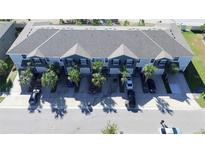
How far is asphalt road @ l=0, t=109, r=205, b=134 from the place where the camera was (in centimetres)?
3186

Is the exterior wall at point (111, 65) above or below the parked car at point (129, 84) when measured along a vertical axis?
above

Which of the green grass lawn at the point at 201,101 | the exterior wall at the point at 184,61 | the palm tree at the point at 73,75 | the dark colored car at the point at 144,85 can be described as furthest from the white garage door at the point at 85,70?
the green grass lawn at the point at 201,101

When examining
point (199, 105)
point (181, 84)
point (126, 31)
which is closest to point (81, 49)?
point (126, 31)

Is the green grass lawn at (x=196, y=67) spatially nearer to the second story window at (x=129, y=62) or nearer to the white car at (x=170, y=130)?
the white car at (x=170, y=130)

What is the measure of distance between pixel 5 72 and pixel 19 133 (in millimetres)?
13701

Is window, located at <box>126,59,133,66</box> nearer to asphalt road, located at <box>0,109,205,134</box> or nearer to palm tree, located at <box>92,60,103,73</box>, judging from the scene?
palm tree, located at <box>92,60,103,73</box>

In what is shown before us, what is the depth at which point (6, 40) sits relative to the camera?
146ft

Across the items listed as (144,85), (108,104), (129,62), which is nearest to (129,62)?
(129,62)

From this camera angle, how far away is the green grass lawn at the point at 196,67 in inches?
1545

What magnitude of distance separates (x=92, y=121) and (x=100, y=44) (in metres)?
13.9

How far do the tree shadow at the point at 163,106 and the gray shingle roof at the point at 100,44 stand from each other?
7789mm

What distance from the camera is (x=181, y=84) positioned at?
3897 centimetres

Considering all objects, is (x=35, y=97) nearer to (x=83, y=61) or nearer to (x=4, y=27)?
(x=83, y=61)

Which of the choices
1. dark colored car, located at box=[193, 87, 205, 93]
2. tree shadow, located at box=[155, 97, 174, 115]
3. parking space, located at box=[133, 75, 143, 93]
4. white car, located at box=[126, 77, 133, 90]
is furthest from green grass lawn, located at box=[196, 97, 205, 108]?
white car, located at box=[126, 77, 133, 90]
